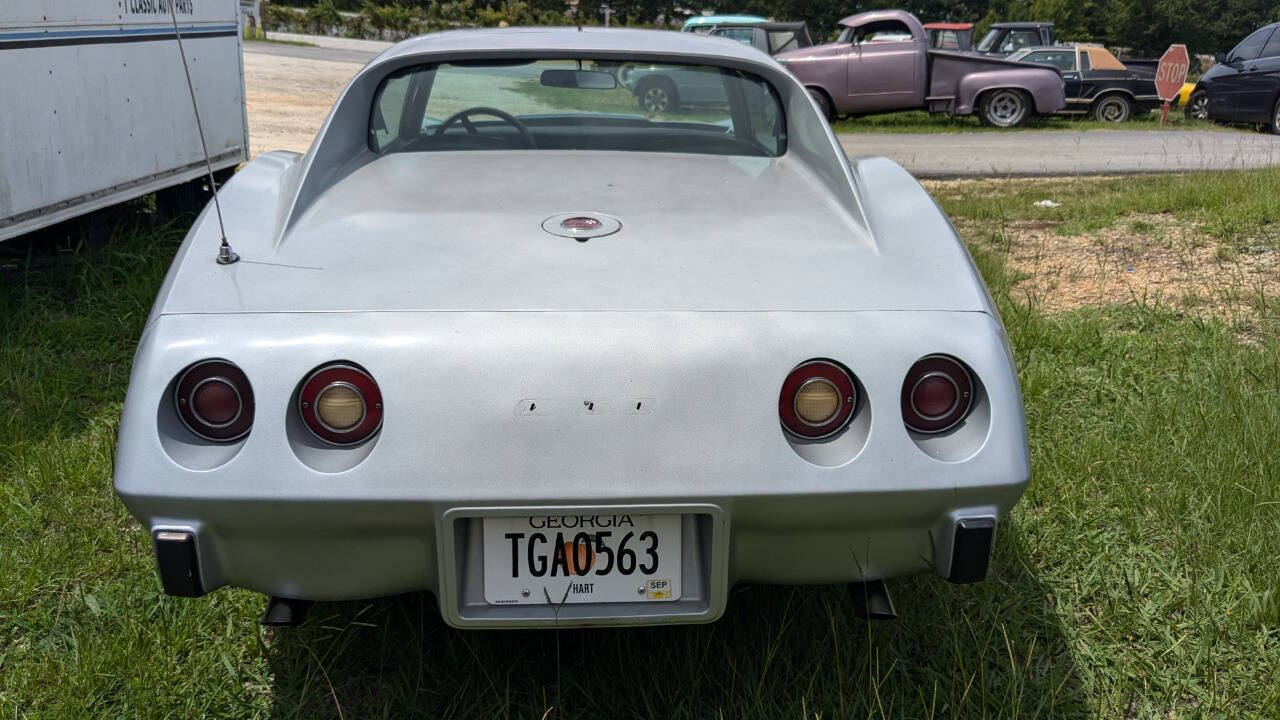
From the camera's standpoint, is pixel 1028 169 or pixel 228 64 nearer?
pixel 228 64

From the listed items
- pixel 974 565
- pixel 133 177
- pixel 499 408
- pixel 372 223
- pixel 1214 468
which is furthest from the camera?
pixel 133 177

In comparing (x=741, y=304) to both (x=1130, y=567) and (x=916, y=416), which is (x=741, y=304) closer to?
(x=916, y=416)

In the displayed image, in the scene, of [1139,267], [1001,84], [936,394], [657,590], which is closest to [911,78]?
[1001,84]

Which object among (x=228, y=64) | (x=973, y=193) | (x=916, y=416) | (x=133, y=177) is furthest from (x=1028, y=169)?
(x=916, y=416)

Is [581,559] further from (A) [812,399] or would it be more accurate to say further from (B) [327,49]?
(B) [327,49]

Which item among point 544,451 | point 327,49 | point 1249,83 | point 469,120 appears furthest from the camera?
point 327,49

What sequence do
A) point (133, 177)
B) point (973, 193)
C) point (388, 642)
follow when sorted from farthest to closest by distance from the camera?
point (973, 193)
point (133, 177)
point (388, 642)

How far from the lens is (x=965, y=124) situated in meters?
17.2

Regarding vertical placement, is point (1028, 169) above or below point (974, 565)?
below

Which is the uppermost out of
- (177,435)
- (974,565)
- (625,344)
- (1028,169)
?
(625,344)

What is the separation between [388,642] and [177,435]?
0.84 meters

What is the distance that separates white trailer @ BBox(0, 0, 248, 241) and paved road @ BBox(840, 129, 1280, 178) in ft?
22.5

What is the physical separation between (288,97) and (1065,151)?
13.3 meters

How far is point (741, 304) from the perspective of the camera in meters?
1.99
